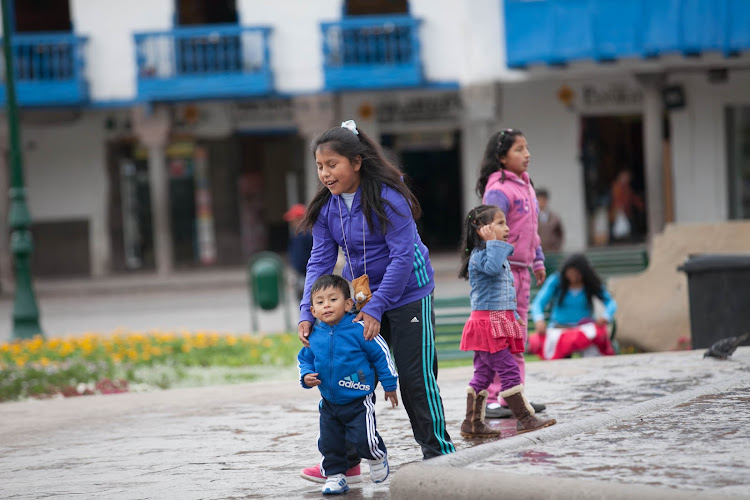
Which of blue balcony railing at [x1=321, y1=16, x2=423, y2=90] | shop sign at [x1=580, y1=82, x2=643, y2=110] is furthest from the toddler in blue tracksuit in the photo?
shop sign at [x1=580, y1=82, x2=643, y2=110]

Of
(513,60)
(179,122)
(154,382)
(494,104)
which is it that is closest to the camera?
(154,382)

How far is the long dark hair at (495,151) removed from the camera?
6504mm

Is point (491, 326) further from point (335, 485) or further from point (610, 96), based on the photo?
point (610, 96)

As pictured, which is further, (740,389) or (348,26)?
(348,26)

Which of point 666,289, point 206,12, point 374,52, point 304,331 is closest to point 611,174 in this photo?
point 374,52

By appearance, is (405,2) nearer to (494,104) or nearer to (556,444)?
(494,104)

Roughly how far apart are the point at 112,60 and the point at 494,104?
27.2 ft

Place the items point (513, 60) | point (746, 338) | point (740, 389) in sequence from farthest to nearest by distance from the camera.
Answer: point (513, 60)
point (746, 338)
point (740, 389)

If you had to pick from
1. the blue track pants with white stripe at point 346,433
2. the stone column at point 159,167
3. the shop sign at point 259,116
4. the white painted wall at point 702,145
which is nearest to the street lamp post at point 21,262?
the blue track pants with white stripe at point 346,433

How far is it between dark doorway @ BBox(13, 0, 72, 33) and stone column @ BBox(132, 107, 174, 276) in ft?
14.9

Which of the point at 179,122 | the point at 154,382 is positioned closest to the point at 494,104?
the point at 179,122

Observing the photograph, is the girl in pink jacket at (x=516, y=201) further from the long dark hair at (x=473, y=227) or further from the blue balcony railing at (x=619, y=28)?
the blue balcony railing at (x=619, y=28)

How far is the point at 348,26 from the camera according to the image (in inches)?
934

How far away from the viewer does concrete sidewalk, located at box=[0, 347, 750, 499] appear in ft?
13.8
